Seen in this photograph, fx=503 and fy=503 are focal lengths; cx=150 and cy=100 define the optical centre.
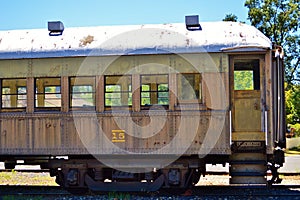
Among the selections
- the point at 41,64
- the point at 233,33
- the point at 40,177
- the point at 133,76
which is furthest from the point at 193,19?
the point at 40,177

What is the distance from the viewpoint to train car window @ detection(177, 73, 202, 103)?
1080cm

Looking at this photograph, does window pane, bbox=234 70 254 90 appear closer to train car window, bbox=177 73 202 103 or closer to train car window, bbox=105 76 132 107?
train car window, bbox=177 73 202 103

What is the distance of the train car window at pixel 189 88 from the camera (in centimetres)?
1080

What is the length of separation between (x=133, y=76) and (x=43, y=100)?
6.98ft

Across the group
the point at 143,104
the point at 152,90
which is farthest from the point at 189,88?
the point at 143,104

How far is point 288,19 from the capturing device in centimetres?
3325

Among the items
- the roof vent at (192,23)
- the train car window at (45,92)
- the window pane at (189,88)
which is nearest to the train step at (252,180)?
the window pane at (189,88)

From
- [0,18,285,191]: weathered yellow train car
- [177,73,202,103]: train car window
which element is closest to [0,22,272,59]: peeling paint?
[0,18,285,191]: weathered yellow train car

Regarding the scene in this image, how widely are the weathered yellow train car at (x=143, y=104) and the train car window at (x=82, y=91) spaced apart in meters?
0.02

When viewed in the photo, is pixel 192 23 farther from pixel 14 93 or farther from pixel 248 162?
pixel 14 93

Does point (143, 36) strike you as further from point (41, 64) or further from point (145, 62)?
point (41, 64)

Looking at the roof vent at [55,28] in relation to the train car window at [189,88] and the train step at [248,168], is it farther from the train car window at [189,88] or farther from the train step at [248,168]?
the train step at [248,168]

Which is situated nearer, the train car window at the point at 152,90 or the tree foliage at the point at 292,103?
the train car window at the point at 152,90

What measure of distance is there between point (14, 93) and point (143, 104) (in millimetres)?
2975
